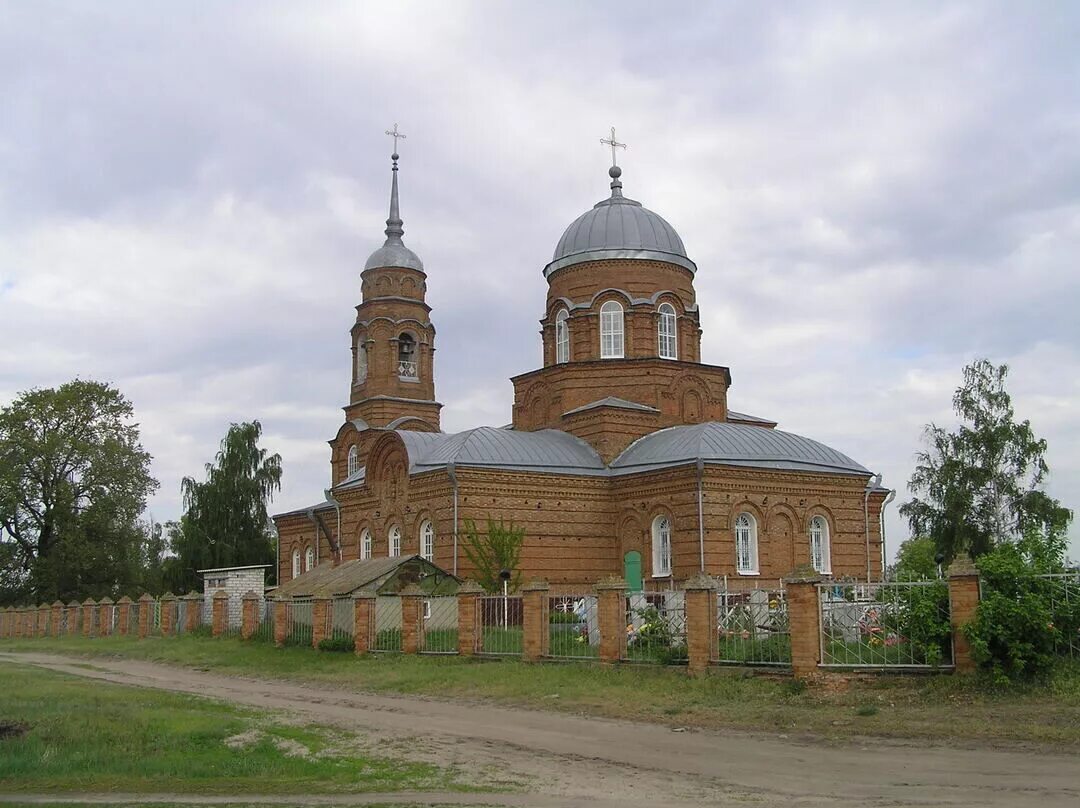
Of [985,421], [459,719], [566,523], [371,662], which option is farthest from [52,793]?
[985,421]

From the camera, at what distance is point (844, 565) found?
3100 cm

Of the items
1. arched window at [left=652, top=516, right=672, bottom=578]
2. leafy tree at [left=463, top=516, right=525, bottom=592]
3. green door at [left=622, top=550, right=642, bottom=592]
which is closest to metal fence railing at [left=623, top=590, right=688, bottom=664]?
leafy tree at [left=463, top=516, right=525, bottom=592]

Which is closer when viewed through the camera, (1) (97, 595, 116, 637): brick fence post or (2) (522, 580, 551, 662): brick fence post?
(2) (522, 580, 551, 662): brick fence post

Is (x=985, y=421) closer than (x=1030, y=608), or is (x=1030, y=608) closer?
(x=1030, y=608)

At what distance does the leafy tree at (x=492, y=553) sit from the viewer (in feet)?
95.5

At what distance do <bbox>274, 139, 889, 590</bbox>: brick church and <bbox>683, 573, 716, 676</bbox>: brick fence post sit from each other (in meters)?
12.4

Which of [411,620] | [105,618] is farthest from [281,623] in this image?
[105,618]

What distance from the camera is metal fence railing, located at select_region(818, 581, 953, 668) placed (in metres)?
14.0

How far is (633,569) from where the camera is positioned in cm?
3092

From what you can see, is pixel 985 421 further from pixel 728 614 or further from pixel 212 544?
pixel 212 544

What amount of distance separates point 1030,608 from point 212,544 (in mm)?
41323

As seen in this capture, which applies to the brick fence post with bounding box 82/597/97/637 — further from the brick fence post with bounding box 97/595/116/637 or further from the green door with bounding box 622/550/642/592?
the green door with bounding box 622/550/642/592

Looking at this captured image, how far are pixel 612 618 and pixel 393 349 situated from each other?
83.0 ft

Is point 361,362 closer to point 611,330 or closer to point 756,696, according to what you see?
point 611,330
